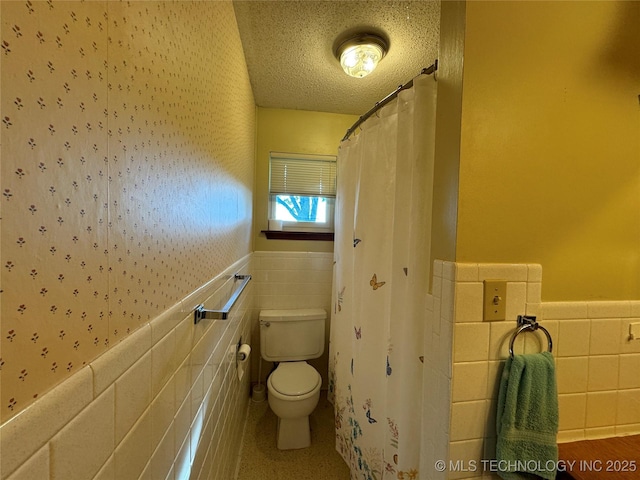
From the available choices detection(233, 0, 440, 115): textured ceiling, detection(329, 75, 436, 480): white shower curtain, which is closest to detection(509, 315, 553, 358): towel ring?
detection(329, 75, 436, 480): white shower curtain

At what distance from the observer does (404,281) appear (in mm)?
982

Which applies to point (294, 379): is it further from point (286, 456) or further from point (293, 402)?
point (286, 456)

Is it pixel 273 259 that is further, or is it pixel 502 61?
pixel 273 259

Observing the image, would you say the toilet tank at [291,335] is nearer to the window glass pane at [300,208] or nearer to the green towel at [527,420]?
the window glass pane at [300,208]

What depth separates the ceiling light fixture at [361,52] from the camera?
4.33 feet

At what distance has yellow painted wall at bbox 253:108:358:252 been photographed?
2084 millimetres

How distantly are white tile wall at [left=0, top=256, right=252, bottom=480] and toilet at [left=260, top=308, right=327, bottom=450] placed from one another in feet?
2.02

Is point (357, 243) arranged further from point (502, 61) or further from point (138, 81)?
point (138, 81)

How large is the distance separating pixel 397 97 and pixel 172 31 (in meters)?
0.81

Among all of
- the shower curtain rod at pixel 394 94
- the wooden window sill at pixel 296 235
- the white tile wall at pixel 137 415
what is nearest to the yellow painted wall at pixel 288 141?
the wooden window sill at pixel 296 235

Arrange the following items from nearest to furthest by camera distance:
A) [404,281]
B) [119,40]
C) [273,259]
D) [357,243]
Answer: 1. [119,40]
2. [404,281]
3. [357,243]
4. [273,259]

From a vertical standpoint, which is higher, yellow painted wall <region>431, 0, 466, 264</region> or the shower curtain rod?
the shower curtain rod

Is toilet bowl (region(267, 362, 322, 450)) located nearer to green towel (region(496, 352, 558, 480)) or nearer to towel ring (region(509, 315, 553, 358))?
green towel (region(496, 352, 558, 480))

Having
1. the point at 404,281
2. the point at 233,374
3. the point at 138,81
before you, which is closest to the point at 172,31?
the point at 138,81
